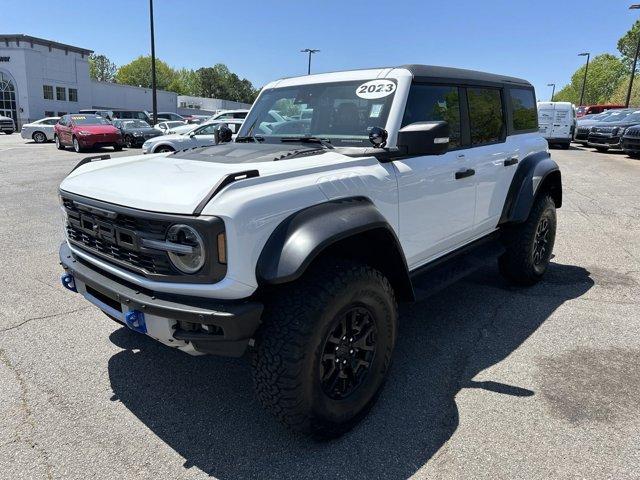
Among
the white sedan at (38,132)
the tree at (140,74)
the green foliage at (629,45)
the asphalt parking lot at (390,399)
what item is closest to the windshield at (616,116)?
the asphalt parking lot at (390,399)

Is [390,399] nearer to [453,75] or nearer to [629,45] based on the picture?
[453,75]

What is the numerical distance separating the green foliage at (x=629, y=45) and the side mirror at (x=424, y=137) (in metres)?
85.1

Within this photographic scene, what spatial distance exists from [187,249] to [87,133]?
18671 mm

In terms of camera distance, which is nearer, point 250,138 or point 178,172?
point 178,172

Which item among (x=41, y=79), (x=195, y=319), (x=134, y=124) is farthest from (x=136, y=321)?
(x=41, y=79)

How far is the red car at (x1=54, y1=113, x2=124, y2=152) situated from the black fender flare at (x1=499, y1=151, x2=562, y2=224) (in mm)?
17368

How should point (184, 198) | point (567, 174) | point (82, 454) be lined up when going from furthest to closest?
1. point (567, 174)
2. point (82, 454)
3. point (184, 198)

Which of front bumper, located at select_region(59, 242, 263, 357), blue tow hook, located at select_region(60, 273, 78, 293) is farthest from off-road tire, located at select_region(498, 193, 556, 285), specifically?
blue tow hook, located at select_region(60, 273, 78, 293)

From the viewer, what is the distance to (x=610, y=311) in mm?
4309

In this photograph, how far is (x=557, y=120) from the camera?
813 inches

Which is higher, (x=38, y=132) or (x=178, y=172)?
(x=178, y=172)

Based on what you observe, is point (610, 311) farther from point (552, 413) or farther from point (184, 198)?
point (184, 198)

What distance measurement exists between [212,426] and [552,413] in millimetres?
1959

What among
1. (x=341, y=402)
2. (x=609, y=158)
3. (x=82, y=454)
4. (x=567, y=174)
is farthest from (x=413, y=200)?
(x=609, y=158)
